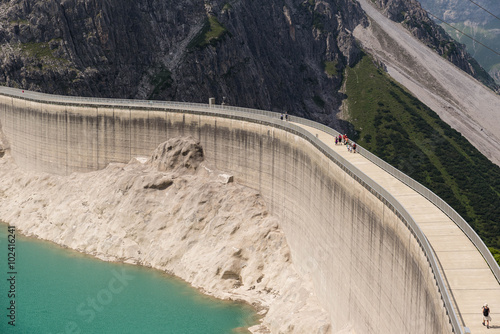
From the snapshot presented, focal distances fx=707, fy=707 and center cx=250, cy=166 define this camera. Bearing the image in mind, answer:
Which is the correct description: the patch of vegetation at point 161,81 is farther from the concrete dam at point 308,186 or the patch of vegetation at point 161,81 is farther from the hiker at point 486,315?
the hiker at point 486,315

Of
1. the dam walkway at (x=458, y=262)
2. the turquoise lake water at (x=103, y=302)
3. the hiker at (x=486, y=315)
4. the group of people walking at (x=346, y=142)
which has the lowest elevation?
the turquoise lake water at (x=103, y=302)

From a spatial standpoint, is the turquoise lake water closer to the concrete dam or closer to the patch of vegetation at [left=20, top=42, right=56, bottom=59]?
the concrete dam

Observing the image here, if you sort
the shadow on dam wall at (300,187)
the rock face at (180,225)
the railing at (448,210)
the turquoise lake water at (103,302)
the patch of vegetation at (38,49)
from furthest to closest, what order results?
the patch of vegetation at (38,49), the rock face at (180,225), the turquoise lake water at (103,302), the shadow on dam wall at (300,187), the railing at (448,210)

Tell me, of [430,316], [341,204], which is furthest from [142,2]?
[430,316]

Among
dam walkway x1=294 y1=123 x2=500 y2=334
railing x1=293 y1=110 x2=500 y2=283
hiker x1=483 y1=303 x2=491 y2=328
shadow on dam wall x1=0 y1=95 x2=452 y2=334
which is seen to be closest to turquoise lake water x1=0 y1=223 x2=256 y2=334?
shadow on dam wall x1=0 y1=95 x2=452 y2=334

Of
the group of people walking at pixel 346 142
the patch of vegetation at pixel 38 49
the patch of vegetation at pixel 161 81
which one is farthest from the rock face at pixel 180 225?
the patch of vegetation at pixel 161 81

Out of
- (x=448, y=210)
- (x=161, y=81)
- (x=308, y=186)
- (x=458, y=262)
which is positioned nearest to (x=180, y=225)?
(x=308, y=186)
